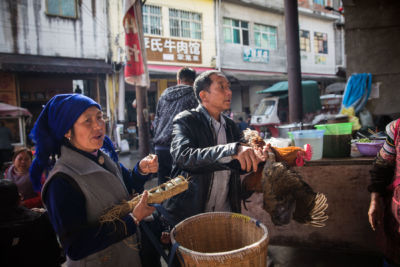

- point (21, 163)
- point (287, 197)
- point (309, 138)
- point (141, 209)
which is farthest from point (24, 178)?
point (309, 138)

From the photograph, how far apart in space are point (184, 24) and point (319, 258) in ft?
47.3

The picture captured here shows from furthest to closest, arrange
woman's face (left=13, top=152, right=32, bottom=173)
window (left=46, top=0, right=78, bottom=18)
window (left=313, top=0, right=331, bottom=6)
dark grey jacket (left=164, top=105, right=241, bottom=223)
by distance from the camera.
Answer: window (left=313, top=0, right=331, bottom=6) < window (left=46, top=0, right=78, bottom=18) < woman's face (left=13, top=152, right=32, bottom=173) < dark grey jacket (left=164, top=105, right=241, bottom=223)

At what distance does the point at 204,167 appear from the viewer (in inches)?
63.5

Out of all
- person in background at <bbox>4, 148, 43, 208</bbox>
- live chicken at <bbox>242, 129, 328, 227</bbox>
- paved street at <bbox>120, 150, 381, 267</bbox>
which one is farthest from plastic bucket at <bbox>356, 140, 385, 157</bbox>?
person in background at <bbox>4, 148, 43, 208</bbox>

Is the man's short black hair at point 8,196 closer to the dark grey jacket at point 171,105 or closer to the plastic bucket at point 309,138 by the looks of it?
the dark grey jacket at point 171,105

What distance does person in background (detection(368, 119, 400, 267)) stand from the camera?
1.74 meters

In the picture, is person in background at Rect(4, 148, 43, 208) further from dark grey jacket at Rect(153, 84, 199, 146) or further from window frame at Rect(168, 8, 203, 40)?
window frame at Rect(168, 8, 203, 40)

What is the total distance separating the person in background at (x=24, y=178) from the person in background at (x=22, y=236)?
1791 millimetres

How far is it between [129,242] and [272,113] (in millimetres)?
11100

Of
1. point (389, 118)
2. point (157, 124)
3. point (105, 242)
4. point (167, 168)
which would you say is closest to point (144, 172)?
point (105, 242)

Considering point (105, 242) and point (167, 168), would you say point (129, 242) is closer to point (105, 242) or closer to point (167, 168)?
point (105, 242)

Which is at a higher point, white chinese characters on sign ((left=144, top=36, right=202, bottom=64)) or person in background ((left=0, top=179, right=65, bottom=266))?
white chinese characters on sign ((left=144, top=36, right=202, bottom=64))

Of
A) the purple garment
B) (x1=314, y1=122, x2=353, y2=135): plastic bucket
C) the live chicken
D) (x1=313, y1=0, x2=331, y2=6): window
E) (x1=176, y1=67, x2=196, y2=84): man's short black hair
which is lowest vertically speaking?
the purple garment

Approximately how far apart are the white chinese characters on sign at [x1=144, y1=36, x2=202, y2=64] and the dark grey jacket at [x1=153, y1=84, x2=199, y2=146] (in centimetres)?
1080
